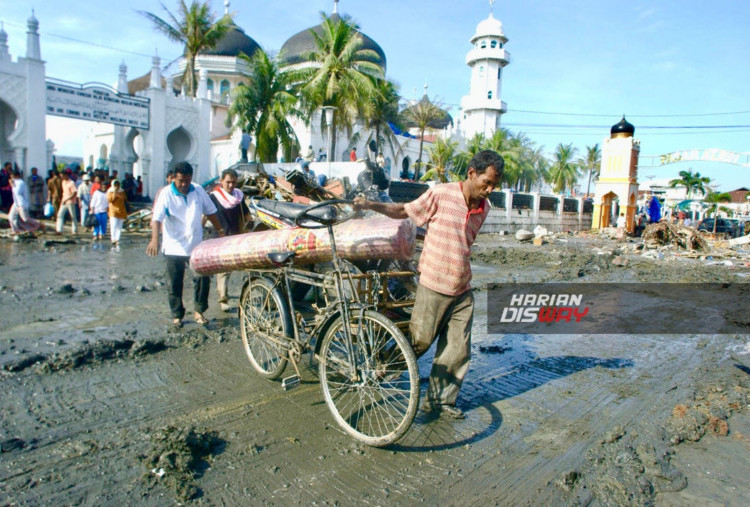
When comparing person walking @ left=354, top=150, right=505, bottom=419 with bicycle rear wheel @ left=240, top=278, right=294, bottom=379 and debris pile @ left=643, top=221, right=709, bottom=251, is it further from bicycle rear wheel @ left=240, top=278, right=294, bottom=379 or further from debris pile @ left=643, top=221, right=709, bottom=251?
debris pile @ left=643, top=221, right=709, bottom=251

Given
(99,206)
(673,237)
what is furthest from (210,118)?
(673,237)

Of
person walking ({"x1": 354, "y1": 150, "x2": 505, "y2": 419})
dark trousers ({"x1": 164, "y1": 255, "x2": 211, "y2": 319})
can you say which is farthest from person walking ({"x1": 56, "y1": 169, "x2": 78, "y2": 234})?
person walking ({"x1": 354, "y1": 150, "x2": 505, "y2": 419})

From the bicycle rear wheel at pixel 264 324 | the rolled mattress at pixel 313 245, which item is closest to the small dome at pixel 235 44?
the rolled mattress at pixel 313 245

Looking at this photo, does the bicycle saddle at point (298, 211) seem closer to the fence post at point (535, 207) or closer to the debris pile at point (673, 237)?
the debris pile at point (673, 237)

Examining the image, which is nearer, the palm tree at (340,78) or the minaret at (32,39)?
the minaret at (32,39)

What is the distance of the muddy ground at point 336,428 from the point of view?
246cm

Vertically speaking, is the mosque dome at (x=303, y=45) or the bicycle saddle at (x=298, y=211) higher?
the mosque dome at (x=303, y=45)

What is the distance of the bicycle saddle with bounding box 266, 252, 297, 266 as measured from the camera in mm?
3493

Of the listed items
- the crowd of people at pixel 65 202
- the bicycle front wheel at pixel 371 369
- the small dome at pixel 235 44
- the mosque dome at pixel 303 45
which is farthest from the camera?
the mosque dome at pixel 303 45

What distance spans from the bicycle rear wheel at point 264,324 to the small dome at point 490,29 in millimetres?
55683

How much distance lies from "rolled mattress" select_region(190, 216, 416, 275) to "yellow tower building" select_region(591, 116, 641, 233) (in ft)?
91.9

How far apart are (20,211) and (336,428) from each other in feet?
41.8

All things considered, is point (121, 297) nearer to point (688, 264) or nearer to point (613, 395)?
point (613, 395)

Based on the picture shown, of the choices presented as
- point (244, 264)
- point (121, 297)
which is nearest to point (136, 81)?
point (121, 297)
